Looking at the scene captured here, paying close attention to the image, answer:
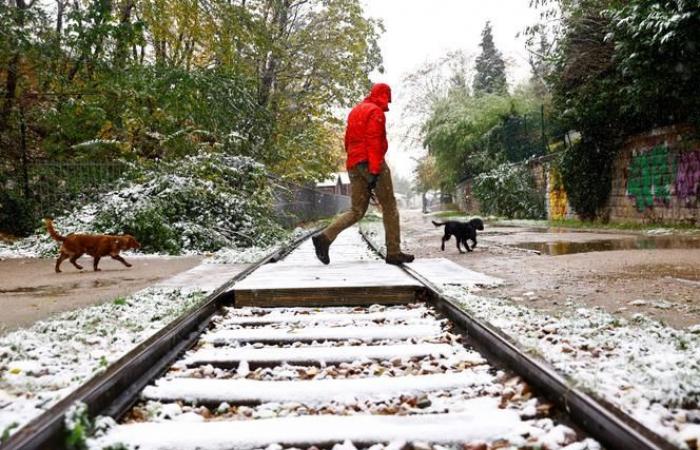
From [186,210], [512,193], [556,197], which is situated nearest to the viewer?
[186,210]

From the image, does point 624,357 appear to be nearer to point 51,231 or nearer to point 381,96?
point 381,96

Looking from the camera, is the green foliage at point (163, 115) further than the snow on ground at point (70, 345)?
Yes

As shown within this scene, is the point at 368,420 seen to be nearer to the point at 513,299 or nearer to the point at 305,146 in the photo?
the point at 513,299

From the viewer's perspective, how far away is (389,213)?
253 inches

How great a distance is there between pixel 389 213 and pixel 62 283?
3.73 meters

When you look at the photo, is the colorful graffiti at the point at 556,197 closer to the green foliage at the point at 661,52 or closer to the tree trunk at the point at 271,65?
the green foliage at the point at 661,52

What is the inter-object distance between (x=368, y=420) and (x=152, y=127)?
13.0m

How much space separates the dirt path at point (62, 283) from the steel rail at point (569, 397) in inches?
114

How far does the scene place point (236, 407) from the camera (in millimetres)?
2184

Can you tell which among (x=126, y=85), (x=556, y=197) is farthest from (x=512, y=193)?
(x=126, y=85)

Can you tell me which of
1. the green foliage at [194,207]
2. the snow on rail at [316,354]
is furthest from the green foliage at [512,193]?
the snow on rail at [316,354]

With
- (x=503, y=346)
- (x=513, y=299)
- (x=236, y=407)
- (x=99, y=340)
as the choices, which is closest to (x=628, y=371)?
(x=503, y=346)

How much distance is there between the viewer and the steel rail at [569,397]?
1529mm

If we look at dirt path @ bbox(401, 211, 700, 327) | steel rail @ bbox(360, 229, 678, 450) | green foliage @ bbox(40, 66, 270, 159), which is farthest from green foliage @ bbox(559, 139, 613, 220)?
steel rail @ bbox(360, 229, 678, 450)
